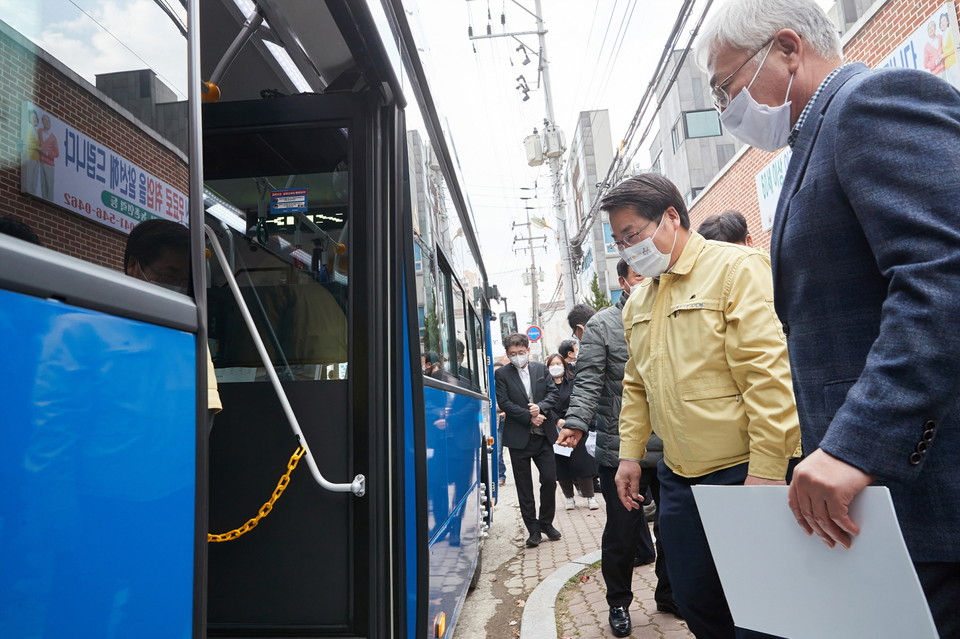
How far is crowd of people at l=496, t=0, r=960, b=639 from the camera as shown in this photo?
124 cm

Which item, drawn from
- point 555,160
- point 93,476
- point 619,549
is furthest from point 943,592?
point 555,160

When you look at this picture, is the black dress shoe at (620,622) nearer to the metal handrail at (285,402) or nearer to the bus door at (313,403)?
the bus door at (313,403)

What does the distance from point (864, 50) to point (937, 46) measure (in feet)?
6.22

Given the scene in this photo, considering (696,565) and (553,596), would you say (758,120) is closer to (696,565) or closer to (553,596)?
(696,565)

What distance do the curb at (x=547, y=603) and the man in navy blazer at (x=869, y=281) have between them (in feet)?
10.3

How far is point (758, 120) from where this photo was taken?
1.80m

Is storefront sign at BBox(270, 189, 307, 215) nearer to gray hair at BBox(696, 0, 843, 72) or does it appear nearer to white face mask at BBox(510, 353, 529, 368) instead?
gray hair at BBox(696, 0, 843, 72)

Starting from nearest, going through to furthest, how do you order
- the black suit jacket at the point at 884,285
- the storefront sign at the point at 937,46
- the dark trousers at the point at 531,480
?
the black suit jacket at the point at 884,285 < the dark trousers at the point at 531,480 < the storefront sign at the point at 937,46

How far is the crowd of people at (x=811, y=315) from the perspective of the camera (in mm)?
1237

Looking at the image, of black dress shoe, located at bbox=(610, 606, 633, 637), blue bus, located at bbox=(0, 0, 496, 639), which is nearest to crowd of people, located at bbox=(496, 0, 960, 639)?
blue bus, located at bbox=(0, 0, 496, 639)

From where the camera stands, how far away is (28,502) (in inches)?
34.1

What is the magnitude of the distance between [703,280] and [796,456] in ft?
2.25

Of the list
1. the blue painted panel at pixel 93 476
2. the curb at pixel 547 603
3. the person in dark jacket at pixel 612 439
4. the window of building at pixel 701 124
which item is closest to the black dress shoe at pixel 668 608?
the person in dark jacket at pixel 612 439

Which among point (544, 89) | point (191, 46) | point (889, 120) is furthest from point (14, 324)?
point (544, 89)
